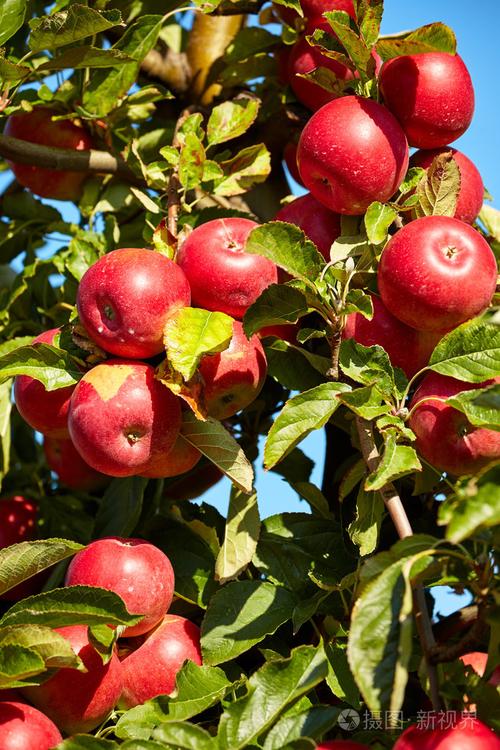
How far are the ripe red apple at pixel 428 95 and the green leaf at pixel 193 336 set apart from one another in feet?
1.55

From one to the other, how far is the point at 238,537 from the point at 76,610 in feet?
1.09

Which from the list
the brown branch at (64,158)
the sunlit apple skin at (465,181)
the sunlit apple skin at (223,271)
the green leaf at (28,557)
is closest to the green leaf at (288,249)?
the sunlit apple skin at (223,271)

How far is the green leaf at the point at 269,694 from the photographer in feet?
3.80

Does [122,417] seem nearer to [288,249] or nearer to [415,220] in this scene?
[288,249]

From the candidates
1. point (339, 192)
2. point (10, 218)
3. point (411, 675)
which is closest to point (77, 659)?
point (411, 675)

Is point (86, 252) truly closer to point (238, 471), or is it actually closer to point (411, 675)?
point (238, 471)

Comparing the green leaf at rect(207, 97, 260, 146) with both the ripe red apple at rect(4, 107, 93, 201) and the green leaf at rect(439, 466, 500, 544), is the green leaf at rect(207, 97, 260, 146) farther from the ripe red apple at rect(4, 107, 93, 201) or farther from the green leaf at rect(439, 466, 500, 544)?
the green leaf at rect(439, 466, 500, 544)

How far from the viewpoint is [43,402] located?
5.11ft

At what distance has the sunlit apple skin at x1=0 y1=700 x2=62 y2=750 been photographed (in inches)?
48.3

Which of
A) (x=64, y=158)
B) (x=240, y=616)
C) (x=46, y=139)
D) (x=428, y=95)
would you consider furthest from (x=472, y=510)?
(x=46, y=139)

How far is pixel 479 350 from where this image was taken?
132 cm

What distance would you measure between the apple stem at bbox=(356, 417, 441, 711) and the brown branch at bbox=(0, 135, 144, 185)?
0.94 m

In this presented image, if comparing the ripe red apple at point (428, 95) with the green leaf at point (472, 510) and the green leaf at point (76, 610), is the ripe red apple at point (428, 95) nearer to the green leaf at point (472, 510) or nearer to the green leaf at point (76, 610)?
the green leaf at point (472, 510)

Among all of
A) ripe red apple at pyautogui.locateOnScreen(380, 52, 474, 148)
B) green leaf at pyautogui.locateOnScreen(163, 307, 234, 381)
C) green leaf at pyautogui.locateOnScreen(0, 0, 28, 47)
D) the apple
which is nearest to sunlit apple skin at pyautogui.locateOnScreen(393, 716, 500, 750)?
green leaf at pyautogui.locateOnScreen(163, 307, 234, 381)
